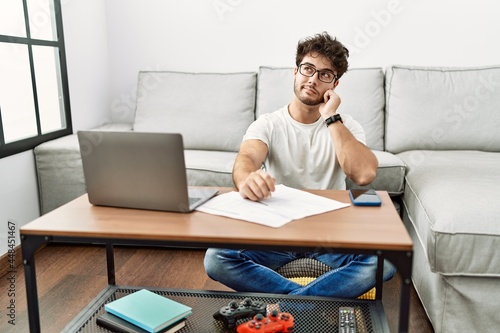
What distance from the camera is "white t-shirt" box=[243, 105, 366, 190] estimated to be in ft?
5.59

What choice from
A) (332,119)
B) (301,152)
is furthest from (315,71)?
(301,152)

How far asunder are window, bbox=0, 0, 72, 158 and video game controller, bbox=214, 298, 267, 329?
59.0 inches

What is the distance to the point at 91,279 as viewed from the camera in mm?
2064

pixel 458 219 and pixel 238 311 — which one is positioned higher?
pixel 458 219

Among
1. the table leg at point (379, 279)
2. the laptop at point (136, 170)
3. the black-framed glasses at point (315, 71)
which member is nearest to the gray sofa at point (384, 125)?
the table leg at point (379, 279)

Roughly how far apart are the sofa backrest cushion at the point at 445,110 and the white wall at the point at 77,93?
1.85m

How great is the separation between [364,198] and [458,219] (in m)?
0.42

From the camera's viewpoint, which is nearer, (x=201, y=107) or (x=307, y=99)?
(x=307, y=99)

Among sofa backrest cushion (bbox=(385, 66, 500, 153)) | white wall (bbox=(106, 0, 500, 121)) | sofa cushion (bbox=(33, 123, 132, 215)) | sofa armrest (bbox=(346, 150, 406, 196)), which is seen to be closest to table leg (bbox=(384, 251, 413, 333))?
sofa armrest (bbox=(346, 150, 406, 196))

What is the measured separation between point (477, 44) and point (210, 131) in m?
1.68

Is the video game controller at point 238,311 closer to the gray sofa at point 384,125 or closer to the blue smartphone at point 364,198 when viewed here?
the blue smartphone at point 364,198

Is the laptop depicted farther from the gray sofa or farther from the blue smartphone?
the gray sofa

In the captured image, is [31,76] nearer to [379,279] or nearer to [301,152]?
[301,152]

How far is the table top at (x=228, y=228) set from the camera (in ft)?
3.19
